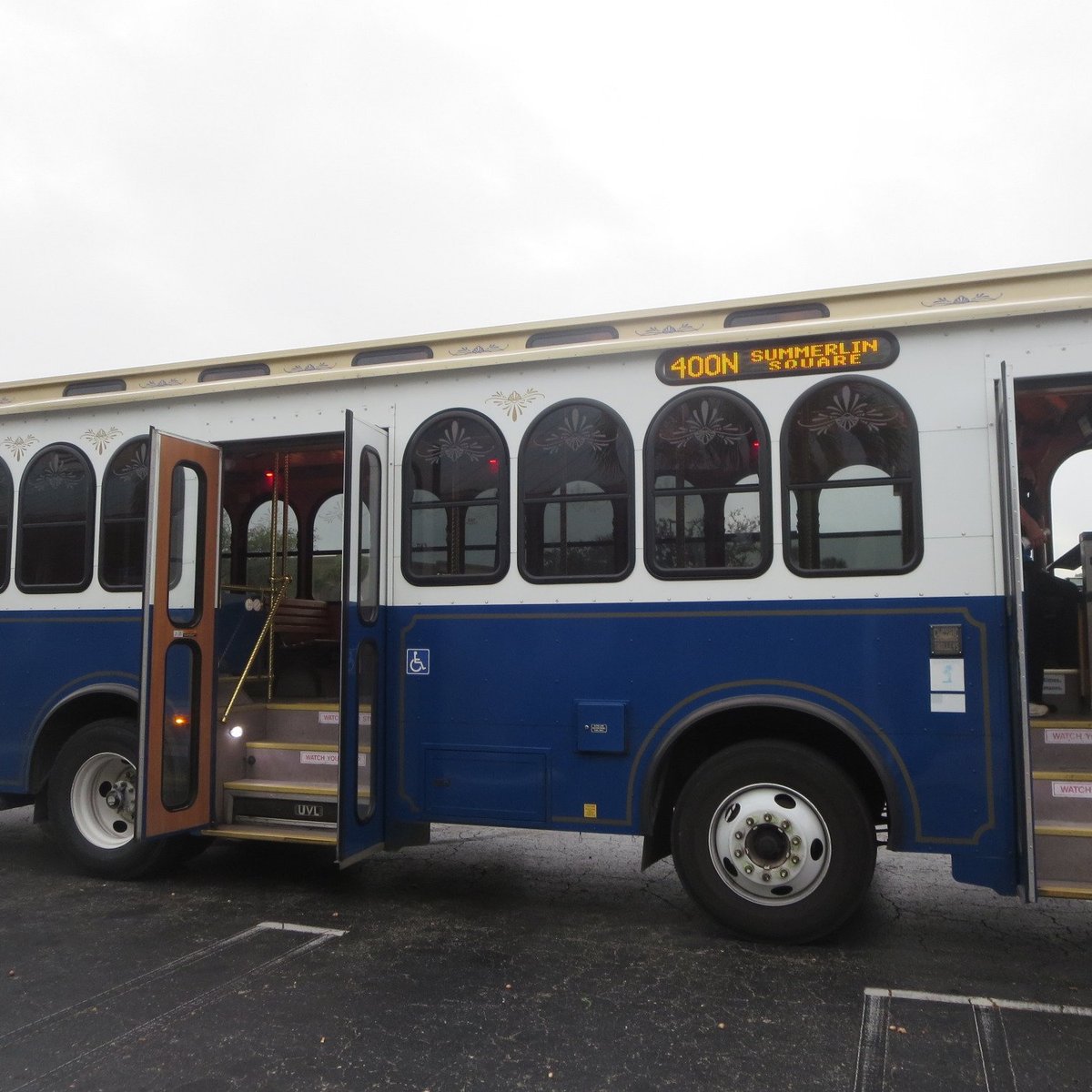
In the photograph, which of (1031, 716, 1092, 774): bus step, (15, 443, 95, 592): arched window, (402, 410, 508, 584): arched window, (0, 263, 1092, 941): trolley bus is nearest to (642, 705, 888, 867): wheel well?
(0, 263, 1092, 941): trolley bus

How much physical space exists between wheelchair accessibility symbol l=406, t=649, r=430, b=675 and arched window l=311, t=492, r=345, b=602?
2.29 meters

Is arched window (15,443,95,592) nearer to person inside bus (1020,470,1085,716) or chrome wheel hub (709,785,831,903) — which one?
chrome wheel hub (709,785,831,903)

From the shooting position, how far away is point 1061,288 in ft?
15.7

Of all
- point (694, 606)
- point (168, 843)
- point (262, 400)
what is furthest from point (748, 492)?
point (168, 843)

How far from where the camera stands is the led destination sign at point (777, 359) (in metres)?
4.93

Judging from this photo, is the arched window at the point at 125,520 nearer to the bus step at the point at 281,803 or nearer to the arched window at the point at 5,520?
the arched window at the point at 5,520

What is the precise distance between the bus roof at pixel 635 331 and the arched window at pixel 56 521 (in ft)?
1.38

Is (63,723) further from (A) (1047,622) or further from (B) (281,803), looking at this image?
(A) (1047,622)

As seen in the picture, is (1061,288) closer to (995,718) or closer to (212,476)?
(995,718)

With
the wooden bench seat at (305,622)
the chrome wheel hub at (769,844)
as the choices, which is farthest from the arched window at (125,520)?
the chrome wheel hub at (769,844)

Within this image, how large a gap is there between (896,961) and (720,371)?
3.05 meters

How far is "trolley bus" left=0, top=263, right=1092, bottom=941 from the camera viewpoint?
4688mm

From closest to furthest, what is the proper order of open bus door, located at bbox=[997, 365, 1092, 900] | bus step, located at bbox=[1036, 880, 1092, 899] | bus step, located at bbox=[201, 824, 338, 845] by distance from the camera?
bus step, located at bbox=[1036, 880, 1092, 899], open bus door, located at bbox=[997, 365, 1092, 900], bus step, located at bbox=[201, 824, 338, 845]

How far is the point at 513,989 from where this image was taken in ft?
14.2
